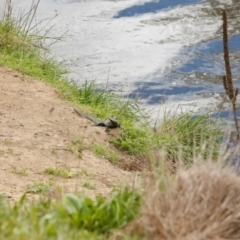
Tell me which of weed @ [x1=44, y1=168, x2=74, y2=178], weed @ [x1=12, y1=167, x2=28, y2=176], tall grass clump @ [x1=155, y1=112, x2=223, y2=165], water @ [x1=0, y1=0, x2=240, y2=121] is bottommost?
tall grass clump @ [x1=155, y1=112, x2=223, y2=165]

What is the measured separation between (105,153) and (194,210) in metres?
3.88

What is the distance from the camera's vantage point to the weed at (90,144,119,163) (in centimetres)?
703

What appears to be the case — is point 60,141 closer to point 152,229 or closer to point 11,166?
point 11,166

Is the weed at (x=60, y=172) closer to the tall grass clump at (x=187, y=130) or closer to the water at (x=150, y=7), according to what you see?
the tall grass clump at (x=187, y=130)

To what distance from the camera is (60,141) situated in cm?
698

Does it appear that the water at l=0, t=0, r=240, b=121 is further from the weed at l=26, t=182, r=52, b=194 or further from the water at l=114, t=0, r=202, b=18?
the weed at l=26, t=182, r=52, b=194

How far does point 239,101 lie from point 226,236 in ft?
24.6

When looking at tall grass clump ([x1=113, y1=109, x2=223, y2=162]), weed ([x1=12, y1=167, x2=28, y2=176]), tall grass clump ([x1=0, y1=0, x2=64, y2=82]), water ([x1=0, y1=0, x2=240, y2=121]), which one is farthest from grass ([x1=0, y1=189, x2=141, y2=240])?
water ([x1=0, y1=0, x2=240, y2=121])

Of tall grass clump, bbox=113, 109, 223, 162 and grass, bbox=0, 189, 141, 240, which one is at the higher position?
grass, bbox=0, 189, 141, 240

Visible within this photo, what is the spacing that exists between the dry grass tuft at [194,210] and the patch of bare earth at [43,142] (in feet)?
5.99

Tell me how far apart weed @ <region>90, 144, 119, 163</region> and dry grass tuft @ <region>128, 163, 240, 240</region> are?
3.60 metres

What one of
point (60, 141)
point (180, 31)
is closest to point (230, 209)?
point (60, 141)

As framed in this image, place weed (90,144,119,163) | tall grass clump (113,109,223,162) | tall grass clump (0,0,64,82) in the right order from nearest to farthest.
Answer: weed (90,144,119,163) → tall grass clump (113,109,223,162) → tall grass clump (0,0,64,82)

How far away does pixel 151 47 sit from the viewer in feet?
39.7
